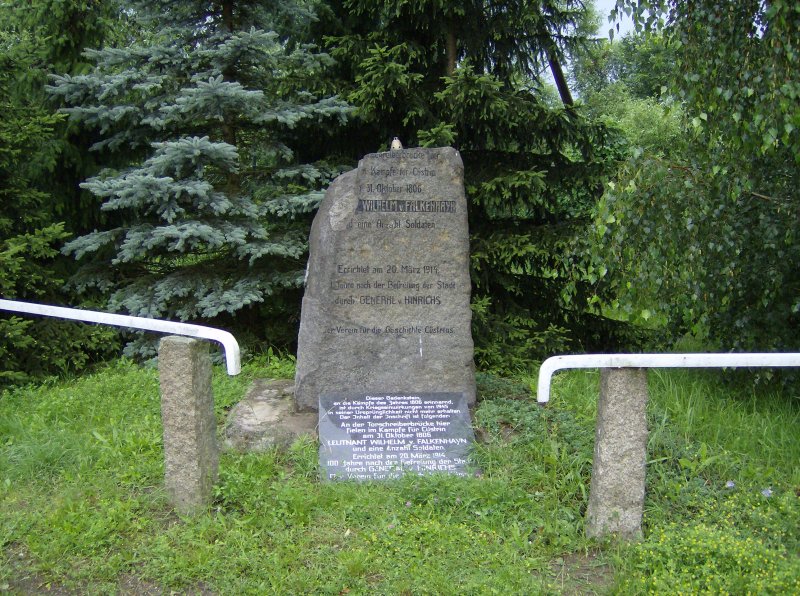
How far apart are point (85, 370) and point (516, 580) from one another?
4551 millimetres

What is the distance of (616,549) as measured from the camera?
3387mm

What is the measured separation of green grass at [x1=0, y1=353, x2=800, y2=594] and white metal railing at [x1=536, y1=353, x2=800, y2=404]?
80 cm

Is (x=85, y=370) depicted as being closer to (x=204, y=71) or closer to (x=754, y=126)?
(x=204, y=71)

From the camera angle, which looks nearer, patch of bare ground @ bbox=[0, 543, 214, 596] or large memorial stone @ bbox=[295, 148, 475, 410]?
patch of bare ground @ bbox=[0, 543, 214, 596]

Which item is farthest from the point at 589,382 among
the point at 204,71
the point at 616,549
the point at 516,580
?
the point at 204,71

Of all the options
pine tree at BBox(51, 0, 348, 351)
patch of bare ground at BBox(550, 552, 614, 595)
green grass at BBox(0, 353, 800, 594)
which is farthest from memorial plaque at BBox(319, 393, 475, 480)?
pine tree at BBox(51, 0, 348, 351)

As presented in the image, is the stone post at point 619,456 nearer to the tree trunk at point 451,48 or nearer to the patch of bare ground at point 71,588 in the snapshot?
the patch of bare ground at point 71,588

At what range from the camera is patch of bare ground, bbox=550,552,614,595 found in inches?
125

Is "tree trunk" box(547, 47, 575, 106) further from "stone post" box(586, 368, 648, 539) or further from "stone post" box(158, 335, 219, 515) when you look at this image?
"stone post" box(158, 335, 219, 515)

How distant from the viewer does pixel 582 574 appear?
3.27m

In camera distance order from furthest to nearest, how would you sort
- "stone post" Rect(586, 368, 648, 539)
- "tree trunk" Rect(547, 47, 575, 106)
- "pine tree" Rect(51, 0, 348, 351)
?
"tree trunk" Rect(547, 47, 575, 106) → "pine tree" Rect(51, 0, 348, 351) → "stone post" Rect(586, 368, 648, 539)

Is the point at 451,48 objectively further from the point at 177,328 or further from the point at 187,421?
the point at 187,421

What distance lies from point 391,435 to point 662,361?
1.72 m

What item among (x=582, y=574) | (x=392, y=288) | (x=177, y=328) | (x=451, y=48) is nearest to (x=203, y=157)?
(x=392, y=288)
